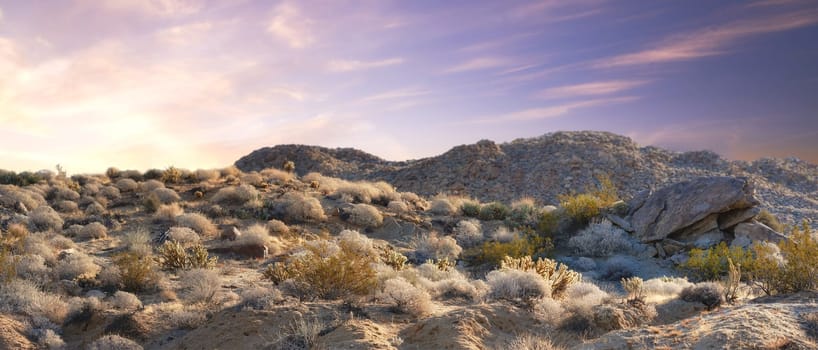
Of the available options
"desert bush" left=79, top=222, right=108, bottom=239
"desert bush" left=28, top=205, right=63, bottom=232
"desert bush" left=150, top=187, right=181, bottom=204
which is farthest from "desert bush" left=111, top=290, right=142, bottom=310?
"desert bush" left=150, top=187, right=181, bottom=204

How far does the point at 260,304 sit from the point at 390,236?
10541 millimetres

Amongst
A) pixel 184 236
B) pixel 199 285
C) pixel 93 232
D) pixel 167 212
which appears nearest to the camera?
pixel 199 285

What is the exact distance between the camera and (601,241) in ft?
56.4

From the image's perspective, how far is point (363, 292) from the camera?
9.61 meters

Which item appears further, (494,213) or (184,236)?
(494,213)

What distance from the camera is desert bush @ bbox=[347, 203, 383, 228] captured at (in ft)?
65.4

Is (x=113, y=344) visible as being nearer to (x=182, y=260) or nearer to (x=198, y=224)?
(x=182, y=260)

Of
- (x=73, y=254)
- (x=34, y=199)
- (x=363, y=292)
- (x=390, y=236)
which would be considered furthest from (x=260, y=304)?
(x=34, y=199)

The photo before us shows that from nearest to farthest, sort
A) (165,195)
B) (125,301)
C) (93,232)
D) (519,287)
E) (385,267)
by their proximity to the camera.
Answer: (519,287), (125,301), (385,267), (93,232), (165,195)

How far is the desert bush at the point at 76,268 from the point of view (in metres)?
11.6

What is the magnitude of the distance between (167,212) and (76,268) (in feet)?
25.8

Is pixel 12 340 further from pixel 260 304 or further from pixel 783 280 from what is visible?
pixel 783 280

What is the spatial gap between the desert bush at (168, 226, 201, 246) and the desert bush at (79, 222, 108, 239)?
2.50 metres

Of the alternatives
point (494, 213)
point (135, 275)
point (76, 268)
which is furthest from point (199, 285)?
point (494, 213)
